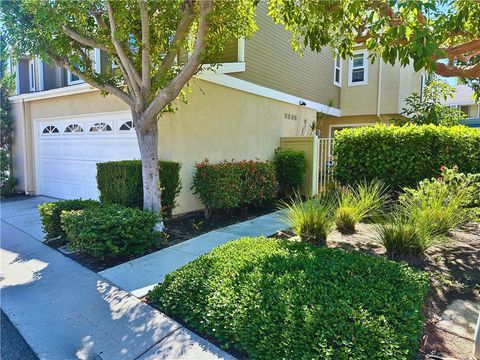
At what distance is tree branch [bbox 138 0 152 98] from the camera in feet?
19.3

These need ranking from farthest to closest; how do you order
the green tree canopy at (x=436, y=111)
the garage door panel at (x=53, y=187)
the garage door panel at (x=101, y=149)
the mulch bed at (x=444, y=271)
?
the green tree canopy at (x=436, y=111)
the garage door panel at (x=53, y=187)
the garage door panel at (x=101, y=149)
the mulch bed at (x=444, y=271)

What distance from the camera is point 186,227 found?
738cm

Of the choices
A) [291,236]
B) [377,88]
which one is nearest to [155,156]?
[291,236]

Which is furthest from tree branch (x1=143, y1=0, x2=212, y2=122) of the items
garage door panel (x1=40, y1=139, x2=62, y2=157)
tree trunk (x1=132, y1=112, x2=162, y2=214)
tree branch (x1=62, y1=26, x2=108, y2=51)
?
garage door panel (x1=40, y1=139, x2=62, y2=157)

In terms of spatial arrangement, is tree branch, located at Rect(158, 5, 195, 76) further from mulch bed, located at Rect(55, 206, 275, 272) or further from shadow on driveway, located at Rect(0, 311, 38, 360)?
shadow on driveway, located at Rect(0, 311, 38, 360)

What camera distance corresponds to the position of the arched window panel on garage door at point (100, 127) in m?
8.99

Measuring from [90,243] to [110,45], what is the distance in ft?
12.5

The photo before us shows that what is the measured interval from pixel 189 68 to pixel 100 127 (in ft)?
14.5

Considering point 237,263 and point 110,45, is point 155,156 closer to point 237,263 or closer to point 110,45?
point 110,45

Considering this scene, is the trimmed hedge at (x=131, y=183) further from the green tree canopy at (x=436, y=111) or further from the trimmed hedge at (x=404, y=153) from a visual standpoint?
the green tree canopy at (x=436, y=111)

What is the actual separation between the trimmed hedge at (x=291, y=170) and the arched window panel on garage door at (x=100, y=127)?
5.38 meters

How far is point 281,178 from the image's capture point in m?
11.1

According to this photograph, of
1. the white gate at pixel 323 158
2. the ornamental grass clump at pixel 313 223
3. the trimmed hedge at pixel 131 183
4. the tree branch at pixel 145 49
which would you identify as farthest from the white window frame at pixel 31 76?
the ornamental grass clump at pixel 313 223

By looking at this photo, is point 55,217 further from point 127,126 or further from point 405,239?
point 405,239
